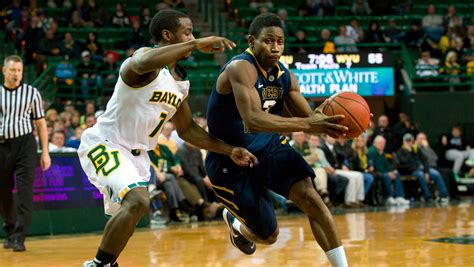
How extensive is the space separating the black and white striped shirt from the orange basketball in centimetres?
478

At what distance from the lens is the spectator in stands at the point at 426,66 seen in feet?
67.0

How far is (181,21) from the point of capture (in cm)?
642

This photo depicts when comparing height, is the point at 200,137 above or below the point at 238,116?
below

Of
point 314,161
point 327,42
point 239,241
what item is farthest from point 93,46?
point 239,241

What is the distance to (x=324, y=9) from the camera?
76.8 feet

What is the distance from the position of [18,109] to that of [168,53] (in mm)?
4512

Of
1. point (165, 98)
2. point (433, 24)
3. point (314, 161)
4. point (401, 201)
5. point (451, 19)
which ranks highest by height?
point (165, 98)

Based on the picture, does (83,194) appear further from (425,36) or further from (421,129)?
(425,36)

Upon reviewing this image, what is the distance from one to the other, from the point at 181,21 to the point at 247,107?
77cm

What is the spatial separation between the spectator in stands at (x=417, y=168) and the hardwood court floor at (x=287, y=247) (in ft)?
13.5

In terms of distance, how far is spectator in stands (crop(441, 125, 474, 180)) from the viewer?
61.3 ft

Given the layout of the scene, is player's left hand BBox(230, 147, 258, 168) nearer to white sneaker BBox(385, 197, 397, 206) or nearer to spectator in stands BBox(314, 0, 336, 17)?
white sneaker BBox(385, 197, 397, 206)

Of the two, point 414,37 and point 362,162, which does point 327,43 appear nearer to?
point 414,37

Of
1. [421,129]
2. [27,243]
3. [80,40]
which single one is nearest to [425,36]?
[421,129]
